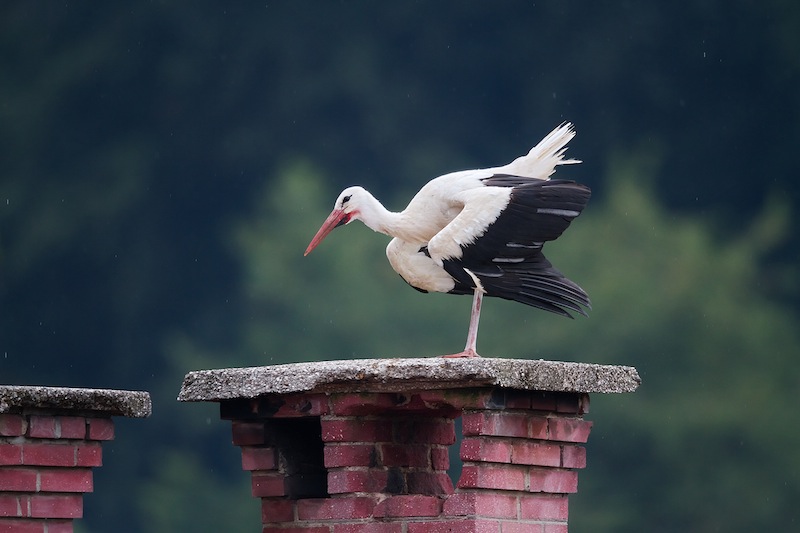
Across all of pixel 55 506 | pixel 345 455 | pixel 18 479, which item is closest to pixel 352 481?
pixel 345 455

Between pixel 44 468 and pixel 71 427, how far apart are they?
0.15 meters

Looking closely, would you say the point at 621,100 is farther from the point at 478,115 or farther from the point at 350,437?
the point at 350,437

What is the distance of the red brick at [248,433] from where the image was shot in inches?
226

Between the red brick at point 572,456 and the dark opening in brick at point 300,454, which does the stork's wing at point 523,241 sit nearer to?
the red brick at point 572,456

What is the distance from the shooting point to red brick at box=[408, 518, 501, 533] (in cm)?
521

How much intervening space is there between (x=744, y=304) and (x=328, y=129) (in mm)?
6168

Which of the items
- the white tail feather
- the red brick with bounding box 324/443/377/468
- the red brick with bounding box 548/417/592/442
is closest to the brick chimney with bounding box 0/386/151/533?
the red brick with bounding box 324/443/377/468

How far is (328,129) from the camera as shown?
20969mm

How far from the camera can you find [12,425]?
5359mm

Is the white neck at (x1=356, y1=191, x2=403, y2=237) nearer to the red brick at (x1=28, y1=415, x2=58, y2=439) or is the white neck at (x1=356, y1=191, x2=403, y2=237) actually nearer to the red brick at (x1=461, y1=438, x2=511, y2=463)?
the red brick at (x1=461, y1=438, x2=511, y2=463)

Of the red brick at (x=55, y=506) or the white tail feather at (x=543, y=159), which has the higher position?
the white tail feather at (x=543, y=159)

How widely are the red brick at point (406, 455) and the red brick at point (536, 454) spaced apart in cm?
45

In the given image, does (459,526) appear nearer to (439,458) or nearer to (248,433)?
(439,458)

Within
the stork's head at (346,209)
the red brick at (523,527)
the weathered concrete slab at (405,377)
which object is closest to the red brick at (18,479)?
the weathered concrete slab at (405,377)
